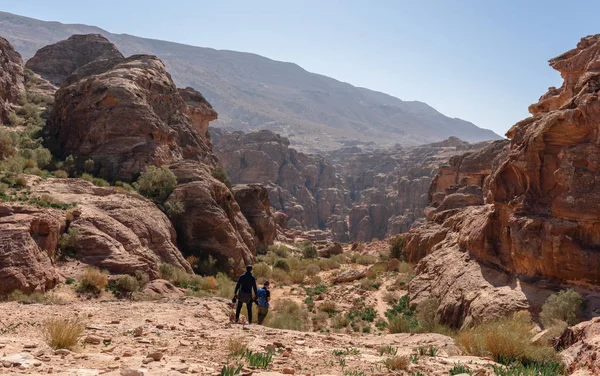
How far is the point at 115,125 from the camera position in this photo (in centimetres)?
2480

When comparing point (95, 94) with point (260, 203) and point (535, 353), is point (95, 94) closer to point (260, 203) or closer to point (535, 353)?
point (260, 203)

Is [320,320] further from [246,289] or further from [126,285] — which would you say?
[126,285]

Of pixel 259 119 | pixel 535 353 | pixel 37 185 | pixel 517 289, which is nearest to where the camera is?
pixel 535 353

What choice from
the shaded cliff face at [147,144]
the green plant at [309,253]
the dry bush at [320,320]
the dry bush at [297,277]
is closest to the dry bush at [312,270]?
the dry bush at [297,277]

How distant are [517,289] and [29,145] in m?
24.5

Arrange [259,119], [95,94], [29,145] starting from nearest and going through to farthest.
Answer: [29,145] → [95,94] → [259,119]

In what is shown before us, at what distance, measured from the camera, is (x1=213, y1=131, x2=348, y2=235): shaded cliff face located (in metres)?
73.6

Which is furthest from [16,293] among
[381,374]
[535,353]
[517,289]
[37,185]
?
[517,289]

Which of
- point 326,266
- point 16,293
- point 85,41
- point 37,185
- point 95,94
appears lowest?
point 326,266

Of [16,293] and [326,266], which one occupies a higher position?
[16,293]

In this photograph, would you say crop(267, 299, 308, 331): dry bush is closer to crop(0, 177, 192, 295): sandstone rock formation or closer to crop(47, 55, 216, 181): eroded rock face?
crop(0, 177, 192, 295): sandstone rock formation

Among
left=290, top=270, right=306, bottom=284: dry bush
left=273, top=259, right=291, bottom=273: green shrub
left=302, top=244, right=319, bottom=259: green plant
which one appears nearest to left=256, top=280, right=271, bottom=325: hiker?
left=290, top=270, right=306, bottom=284: dry bush

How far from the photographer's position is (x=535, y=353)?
6.89 m

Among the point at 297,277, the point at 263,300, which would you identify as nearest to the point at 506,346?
the point at 263,300
